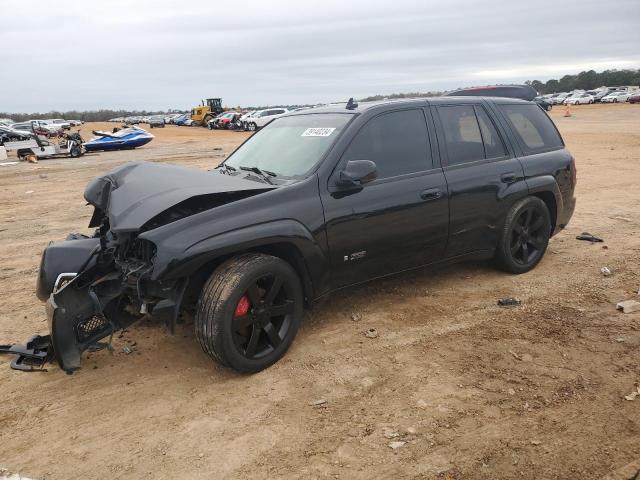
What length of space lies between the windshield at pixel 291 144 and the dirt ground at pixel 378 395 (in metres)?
1.32

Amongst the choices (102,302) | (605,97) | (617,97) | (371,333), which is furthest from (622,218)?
(605,97)

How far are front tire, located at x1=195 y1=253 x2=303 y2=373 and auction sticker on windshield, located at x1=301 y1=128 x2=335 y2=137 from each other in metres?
1.21

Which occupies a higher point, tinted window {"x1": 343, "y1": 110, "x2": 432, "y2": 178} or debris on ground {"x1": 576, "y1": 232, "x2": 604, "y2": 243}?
tinted window {"x1": 343, "y1": 110, "x2": 432, "y2": 178}

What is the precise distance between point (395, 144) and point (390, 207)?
581mm

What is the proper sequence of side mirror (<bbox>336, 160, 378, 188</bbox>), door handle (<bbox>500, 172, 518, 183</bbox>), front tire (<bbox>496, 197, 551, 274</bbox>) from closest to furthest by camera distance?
side mirror (<bbox>336, 160, 378, 188</bbox>), door handle (<bbox>500, 172, 518, 183</bbox>), front tire (<bbox>496, 197, 551, 274</bbox>)

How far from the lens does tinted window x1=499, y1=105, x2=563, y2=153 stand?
5.32m

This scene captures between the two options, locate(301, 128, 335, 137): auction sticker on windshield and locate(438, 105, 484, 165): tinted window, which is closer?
locate(301, 128, 335, 137): auction sticker on windshield

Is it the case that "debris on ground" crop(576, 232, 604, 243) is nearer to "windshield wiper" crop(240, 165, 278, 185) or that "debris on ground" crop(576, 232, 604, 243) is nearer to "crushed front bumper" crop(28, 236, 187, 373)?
"windshield wiper" crop(240, 165, 278, 185)

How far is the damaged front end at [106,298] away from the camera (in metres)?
3.34

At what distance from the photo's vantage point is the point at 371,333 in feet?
13.7

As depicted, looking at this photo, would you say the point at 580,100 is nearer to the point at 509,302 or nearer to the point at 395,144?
the point at 509,302

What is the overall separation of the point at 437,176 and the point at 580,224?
3930 millimetres

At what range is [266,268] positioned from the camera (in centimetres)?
354

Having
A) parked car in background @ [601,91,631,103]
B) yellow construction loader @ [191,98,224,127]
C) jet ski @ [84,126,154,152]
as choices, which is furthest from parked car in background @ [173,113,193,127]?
parked car in background @ [601,91,631,103]
